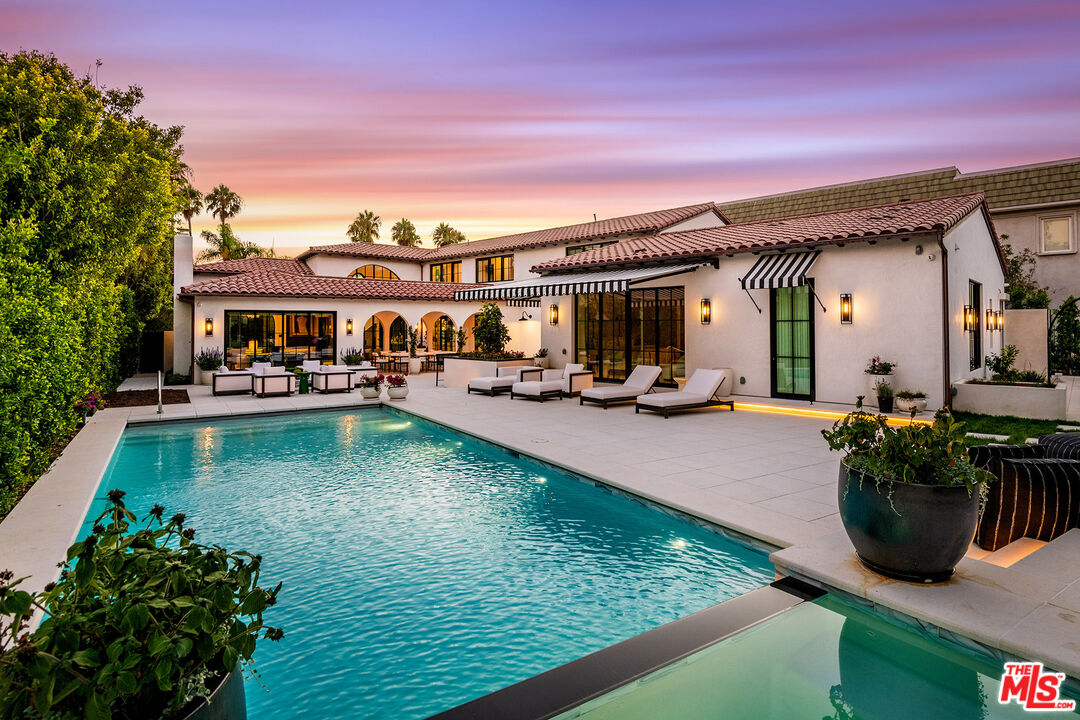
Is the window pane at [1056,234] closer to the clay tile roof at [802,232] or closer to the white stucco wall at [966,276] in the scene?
the white stucco wall at [966,276]

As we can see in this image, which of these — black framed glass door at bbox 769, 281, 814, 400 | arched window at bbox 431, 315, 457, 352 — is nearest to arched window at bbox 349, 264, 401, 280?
arched window at bbox 431, 315, 457, 352

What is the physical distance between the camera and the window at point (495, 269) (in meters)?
37.0

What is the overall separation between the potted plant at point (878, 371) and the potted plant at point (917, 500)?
1061cm

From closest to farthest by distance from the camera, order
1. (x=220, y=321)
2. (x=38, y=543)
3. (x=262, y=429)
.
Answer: (x=38, y=543), (x=262, y=429), (x=220, y=321)

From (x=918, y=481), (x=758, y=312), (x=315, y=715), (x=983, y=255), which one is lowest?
(x=315, y=715)

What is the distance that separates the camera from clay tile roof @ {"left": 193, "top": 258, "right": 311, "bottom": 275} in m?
32.9

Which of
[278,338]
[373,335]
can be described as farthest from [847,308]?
[373,335]

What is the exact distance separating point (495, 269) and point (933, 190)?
24666 mm

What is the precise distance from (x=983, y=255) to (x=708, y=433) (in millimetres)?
12254

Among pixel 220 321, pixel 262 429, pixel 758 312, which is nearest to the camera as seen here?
pixel 262 429

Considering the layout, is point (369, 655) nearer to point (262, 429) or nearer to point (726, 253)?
point (262, 429)

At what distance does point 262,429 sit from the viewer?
14406mm

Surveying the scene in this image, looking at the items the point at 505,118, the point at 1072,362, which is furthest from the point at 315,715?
the point at 1072,362

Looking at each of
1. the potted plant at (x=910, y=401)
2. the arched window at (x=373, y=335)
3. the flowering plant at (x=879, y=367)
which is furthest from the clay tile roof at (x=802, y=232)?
the arched window at (x=373, y=335)
